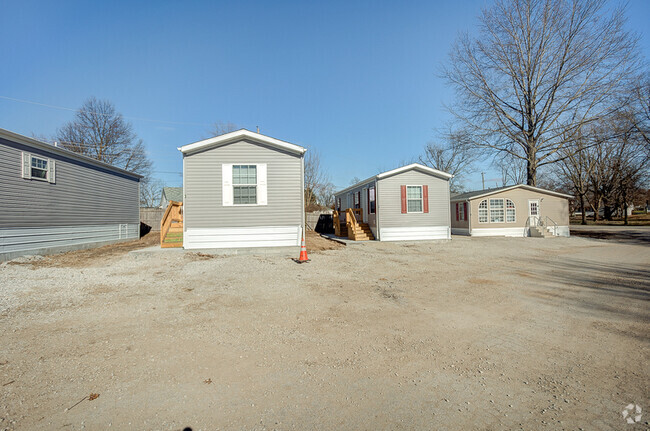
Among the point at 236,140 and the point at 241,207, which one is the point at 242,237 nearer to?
the point at 241,207

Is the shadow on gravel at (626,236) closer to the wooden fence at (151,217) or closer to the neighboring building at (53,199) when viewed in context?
the neighboring building at (53,199)

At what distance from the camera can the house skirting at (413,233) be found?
1589 cm

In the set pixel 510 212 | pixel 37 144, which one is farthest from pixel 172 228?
pixel 510 212

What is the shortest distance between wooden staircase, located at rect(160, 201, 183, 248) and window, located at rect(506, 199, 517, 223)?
18.7m

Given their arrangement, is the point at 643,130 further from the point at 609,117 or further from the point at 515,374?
the point at 515,374

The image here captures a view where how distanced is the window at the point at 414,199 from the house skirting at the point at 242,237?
6901 mm

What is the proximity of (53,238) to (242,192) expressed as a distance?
6.86 metres

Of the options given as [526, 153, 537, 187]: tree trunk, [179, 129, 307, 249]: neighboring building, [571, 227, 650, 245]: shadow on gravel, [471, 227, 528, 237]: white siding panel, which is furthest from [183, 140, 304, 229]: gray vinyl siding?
[526, 153, 537, 187]: tree trunk

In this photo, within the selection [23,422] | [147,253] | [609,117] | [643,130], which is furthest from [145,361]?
[643,130]

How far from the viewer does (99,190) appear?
1406 centimetres

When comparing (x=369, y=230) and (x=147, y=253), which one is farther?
(x=369, y=230)

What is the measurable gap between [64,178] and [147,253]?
16.5 feet

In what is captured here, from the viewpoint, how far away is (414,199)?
16.2 metres

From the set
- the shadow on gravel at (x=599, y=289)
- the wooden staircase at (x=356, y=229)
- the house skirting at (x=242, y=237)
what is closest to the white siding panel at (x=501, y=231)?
the wooden staircase at (x=356, y=229)
